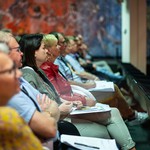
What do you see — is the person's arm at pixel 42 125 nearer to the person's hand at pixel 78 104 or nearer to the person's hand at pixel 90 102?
the person's hand at pixel 78 104

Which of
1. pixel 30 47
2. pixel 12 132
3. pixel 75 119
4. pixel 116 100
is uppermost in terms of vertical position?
pixel 30 47

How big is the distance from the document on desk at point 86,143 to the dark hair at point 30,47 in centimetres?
82

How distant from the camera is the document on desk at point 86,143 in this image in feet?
7.06

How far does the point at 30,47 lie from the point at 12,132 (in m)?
1.66

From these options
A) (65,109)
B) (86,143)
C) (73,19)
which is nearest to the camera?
(86,143)

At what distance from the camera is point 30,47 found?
2986 mm

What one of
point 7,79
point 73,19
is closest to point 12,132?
point 7,79

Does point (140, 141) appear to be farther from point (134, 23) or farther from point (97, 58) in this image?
point (97, 58)

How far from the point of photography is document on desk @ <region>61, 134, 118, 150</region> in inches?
84.7

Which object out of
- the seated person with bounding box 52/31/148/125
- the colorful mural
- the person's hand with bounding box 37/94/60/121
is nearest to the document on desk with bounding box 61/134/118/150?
the person's hand with bounding box 37/94/60/121

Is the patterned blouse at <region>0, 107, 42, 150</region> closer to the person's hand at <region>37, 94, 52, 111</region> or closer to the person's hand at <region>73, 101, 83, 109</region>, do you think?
the person's hand at <region>37, 94, 52, 111</region>

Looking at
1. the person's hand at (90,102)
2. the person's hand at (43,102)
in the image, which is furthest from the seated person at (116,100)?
the person's hand at (43,102)

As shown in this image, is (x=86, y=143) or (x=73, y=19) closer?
(x=86, y=143)

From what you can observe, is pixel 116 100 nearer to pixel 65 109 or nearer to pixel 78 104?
pixel 78 104
